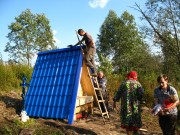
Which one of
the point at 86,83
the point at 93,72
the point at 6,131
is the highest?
the point at 93,72

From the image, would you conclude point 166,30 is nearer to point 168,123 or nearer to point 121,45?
point 168,123

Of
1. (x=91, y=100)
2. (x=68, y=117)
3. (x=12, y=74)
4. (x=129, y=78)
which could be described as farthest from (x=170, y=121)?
(x=12, y=74)

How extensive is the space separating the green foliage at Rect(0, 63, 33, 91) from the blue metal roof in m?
2.34

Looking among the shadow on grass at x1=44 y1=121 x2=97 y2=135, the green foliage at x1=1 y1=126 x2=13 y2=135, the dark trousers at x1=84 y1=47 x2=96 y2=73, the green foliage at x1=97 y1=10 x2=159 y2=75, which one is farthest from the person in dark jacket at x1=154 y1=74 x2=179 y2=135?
the green foliage at x1=97 y1=10 x2=159 y2=75

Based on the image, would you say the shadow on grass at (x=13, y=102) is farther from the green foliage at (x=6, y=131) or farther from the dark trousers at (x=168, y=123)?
the dark trousers at (x=168, y=123)

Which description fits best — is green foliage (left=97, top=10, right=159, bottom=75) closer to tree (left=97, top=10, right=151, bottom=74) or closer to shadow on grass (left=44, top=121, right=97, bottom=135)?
tree (left=97, top=10, right=151, bottom=74)

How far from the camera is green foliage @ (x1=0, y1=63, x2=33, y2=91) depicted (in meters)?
11.6

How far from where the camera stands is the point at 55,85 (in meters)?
9.16

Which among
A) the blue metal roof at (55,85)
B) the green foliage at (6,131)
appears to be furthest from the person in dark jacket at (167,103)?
the green foliage at (6,131)

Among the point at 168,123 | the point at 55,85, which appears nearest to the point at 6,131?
the point at 55,85

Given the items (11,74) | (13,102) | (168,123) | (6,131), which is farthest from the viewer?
(11,74)

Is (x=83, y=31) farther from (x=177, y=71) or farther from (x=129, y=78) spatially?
(x=177, y=71)

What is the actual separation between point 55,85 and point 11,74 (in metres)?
4.02

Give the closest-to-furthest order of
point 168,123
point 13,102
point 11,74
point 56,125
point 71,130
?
point 168,123
point 71,130
point 56,125
point 13,102
point 11,74
